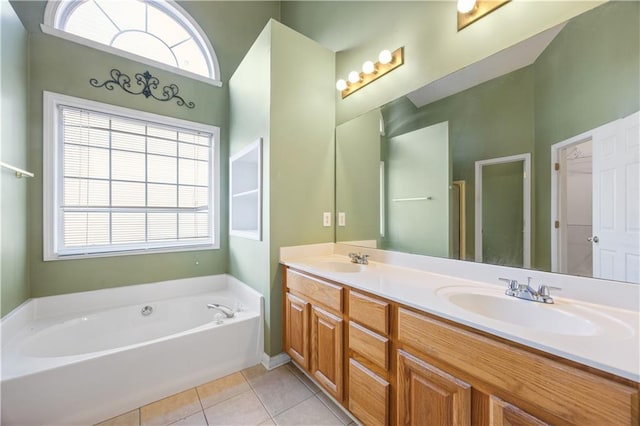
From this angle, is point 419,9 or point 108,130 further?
point 108,130

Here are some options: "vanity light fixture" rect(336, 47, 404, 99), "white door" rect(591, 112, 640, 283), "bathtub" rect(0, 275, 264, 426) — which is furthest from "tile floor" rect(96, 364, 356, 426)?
"vanity light fixture" rect(336, 47, 404, 99)

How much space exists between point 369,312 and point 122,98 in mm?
2760

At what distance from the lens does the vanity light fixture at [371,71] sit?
1.76 m

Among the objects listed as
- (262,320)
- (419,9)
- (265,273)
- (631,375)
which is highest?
(419,9)

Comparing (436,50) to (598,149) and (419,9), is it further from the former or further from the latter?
(598,149)

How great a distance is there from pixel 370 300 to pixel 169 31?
324 cm

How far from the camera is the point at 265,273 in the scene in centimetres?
202

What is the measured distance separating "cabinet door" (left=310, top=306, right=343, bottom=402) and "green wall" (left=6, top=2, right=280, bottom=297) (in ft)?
5.17

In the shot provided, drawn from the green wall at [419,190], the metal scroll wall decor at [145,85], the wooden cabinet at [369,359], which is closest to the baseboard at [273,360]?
the wooden cabinet at [369,359]

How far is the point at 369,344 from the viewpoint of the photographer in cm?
124

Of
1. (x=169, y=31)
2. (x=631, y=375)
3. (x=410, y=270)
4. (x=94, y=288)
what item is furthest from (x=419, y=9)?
(x=94, y=288)

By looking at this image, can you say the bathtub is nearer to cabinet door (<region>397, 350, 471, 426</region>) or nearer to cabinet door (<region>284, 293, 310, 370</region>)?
cabinet door (<region>284, 293, 310, 370</region>)

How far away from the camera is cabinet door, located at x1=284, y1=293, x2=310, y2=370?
1.71 metres

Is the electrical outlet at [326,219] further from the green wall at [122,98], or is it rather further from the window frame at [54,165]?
the window frame at [54,165]
